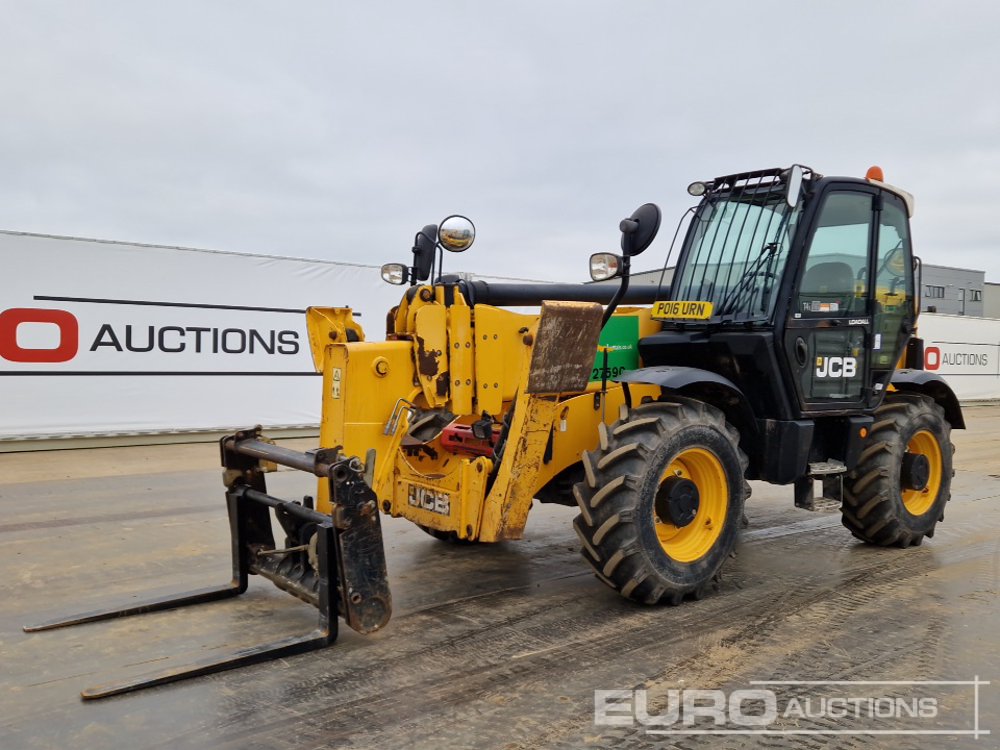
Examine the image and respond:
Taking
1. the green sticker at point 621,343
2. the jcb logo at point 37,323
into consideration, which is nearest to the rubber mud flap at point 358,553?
the green sticker at point 621,343

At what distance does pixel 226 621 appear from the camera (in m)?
4.41

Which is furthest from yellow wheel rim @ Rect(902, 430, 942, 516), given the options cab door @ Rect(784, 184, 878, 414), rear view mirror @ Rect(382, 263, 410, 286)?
rear view mirror @ Rect(382, 263, 410, 286)

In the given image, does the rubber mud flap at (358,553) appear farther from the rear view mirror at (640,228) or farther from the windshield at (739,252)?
the windshield at (739,252)

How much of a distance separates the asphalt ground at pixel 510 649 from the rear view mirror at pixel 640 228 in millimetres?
2040

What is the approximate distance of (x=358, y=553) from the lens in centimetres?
390

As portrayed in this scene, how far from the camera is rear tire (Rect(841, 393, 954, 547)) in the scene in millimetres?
5973

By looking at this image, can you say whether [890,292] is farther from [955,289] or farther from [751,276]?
[955,289]

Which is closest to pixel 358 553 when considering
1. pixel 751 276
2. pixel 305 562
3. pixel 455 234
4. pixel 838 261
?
pixel 305 562

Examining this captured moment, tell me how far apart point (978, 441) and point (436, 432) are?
492 inches

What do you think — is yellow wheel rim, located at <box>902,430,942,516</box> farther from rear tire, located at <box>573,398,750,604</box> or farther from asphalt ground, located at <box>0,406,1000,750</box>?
rear tire, located at <box>573,398,750,604</box>

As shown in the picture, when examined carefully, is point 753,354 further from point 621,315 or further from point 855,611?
point 855,611

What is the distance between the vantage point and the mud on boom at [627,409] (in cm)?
443

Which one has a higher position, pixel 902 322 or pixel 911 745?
pixel 902 322

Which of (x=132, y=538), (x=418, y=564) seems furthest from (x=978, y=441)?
(x=132, y=538)
